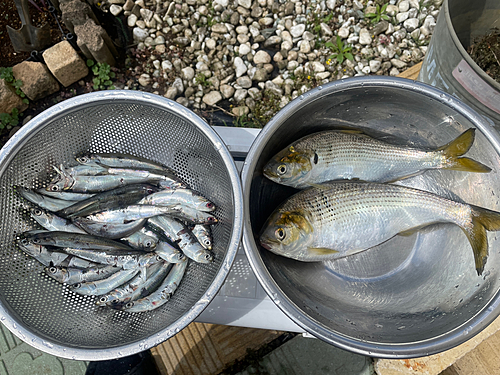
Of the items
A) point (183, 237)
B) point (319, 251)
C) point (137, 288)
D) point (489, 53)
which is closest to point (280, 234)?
point (319, 251)

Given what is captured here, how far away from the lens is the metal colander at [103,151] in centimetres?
166

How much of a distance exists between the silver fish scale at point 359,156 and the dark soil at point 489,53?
0.89m

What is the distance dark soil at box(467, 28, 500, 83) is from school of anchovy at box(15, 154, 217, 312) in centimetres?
217

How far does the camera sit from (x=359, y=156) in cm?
211

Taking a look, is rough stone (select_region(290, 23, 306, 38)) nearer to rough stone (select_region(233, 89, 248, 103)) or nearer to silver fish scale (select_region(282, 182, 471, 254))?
rough stone (select_region(233, 89, 248, 103))

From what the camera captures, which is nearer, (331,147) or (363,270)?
(331,147)

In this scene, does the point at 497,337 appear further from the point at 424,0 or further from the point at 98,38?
the point at 98,38

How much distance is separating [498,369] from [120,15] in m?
4.72

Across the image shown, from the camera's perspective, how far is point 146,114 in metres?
2.02

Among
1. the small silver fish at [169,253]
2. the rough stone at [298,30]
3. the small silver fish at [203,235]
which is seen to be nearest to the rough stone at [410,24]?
the rough stone at [298,30]

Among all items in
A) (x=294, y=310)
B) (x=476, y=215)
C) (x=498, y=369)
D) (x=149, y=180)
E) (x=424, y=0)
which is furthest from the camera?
(x=424, y=0)

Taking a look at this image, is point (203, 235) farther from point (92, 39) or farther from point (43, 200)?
point (92, 39)

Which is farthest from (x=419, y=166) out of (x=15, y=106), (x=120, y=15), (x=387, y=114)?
(x=15, y=106)

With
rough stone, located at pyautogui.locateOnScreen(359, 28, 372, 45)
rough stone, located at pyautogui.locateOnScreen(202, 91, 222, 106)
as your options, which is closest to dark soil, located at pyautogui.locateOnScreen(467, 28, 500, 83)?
rough stone, located at pyautogui.locateOnScreen(359, 28, 372, 45)
